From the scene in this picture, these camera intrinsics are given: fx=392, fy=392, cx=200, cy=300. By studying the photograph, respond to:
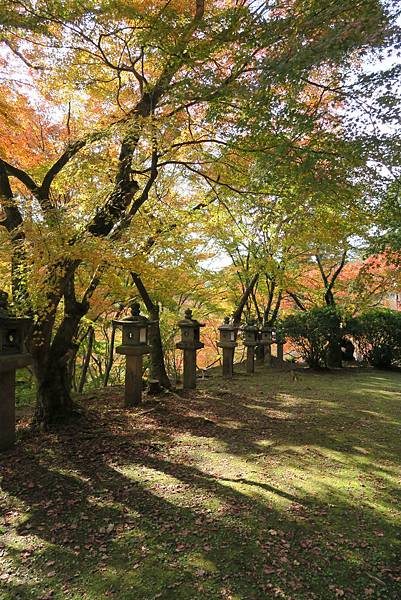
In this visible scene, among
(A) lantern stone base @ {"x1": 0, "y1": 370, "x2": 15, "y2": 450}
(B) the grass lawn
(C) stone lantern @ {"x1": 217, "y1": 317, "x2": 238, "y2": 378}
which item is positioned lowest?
(B) the grass lawn

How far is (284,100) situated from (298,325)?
781 centimetres

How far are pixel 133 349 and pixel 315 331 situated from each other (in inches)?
225

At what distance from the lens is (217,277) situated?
38.5 feet

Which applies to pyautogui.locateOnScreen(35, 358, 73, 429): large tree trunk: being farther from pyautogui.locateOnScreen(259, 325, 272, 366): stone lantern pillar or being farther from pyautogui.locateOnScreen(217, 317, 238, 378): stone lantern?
pyautogui.locateOnScreen(259, 325, 272, 366): stone lantern pillar

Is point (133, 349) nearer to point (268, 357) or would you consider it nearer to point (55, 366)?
point (55, 366)

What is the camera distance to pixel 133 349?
6.52m

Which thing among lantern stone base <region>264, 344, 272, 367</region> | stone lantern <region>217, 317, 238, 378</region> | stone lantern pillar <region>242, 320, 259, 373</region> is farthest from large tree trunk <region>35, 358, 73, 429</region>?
lantern stone base <region>264, 344, 272, 367</region>

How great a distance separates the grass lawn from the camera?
239 cm

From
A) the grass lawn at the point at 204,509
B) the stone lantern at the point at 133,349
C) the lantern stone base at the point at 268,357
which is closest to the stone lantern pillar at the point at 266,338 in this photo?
the lantern stone base at the point at 268,357

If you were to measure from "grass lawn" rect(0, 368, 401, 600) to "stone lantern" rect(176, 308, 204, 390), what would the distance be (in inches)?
91.3

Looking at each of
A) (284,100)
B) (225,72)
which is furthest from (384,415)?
(225,72)

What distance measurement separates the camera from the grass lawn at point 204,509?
2.39 m

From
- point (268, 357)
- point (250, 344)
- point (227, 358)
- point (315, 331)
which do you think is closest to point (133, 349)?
point (227, 358)

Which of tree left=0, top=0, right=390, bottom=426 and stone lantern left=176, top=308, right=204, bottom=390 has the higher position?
tree left=0, top=0, right=390, bottom=426
